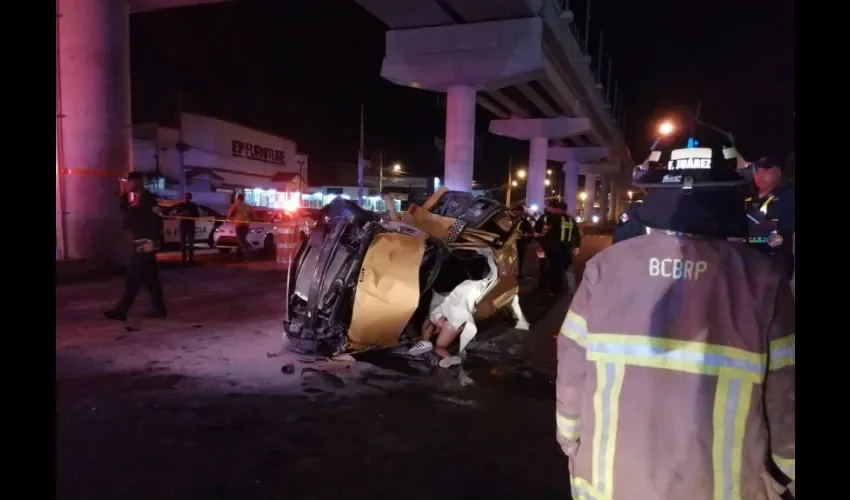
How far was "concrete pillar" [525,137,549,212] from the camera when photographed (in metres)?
32.8

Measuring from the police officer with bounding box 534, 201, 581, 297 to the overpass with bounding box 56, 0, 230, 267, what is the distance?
880 centimetres

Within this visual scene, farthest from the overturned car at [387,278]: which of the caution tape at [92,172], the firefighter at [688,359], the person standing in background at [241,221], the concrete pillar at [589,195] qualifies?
the concrete pillar at [589,195]

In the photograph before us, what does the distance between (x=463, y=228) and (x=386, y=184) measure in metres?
51.1

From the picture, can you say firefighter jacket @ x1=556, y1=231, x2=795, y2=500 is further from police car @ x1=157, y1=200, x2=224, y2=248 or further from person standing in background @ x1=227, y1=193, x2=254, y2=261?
police car @ x1=157, y1=200, x2=224, y2=248

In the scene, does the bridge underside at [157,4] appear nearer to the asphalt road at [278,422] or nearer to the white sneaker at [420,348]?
the asphalt road at [278,422]

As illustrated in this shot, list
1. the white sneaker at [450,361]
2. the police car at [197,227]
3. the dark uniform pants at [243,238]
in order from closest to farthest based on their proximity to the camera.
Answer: the white sneaker at [450,361] → the dark uniform pants at [243,238] → the police car at [197,227]

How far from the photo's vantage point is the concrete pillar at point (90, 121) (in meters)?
11.6

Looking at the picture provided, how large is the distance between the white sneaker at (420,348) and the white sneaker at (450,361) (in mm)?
216

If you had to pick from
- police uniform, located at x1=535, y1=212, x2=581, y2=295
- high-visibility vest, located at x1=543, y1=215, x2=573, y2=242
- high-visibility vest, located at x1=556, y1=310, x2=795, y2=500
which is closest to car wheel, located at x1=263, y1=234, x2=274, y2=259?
police uniform, located at x1=535, y1=212, x2=581, y2=295

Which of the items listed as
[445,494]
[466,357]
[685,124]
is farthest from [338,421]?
[685,124]

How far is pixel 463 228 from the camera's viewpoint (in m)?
6.48

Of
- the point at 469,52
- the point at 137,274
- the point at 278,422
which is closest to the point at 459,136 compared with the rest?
the point at 469,52

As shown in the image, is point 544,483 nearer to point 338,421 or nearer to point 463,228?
point 338,421

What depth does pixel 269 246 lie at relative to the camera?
1655 centimetres
